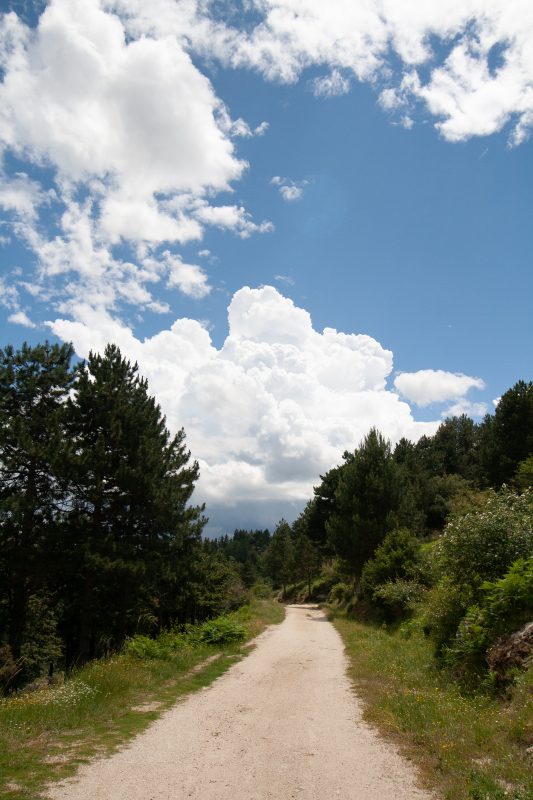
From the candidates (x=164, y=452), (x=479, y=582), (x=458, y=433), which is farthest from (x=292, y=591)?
(x=479, y=582)

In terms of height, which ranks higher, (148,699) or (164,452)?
(164,452)

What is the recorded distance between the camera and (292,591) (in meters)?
71.8

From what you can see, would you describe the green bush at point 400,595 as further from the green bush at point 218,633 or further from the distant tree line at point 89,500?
the distant tree line at point 89,500

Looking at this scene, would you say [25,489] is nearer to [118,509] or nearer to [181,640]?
[118,509]

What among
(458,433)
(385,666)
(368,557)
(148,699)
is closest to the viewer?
(148,699)

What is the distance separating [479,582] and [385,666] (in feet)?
13.1

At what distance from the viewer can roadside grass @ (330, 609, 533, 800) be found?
5.30 m

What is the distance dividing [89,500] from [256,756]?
17.0 metres

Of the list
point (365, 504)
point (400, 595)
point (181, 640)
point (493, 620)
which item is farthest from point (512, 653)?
point (365, 504)

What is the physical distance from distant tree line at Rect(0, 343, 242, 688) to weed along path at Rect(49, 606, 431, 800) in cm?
1193

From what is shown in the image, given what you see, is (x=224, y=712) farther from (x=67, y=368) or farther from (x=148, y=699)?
(x=67, y=368)

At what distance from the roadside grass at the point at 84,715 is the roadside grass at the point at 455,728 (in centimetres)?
423

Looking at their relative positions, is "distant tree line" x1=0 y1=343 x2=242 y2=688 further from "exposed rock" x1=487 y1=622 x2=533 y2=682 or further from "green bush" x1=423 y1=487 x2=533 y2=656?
"exposed rock" x1=487 y1=622 x2=533 y2=682

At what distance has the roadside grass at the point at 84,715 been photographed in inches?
235
